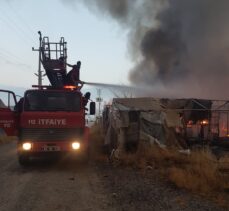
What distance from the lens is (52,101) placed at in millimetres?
13367

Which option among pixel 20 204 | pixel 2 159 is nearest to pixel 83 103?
pixel 2 159

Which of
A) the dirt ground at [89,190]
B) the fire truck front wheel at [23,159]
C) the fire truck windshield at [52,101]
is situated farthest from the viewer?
the fire truck windshield at [52,101]

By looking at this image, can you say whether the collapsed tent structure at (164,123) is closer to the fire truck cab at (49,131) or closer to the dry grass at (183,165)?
the dry grass at (183,165)

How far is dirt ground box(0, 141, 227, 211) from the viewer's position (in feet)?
26.3

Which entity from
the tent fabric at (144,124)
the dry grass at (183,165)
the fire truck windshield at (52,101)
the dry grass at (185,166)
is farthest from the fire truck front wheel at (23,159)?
the tent fabric at (144,124)

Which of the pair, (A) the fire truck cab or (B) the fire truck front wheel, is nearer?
(A) the fire truck cab

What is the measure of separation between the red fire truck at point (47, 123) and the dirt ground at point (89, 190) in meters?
0.71

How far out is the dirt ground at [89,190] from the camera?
316 inches

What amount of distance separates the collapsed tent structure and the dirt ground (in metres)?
3.03

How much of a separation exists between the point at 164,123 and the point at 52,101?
201 inches

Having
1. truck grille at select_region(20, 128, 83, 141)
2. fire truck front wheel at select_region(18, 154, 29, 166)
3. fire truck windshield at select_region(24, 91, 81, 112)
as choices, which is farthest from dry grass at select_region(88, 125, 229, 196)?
fire truck front wheel at select_region(18, 154, 29, 166)

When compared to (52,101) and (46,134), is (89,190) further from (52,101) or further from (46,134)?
(52,101)

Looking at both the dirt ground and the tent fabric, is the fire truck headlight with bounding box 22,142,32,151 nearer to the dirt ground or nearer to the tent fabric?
the dirt ground

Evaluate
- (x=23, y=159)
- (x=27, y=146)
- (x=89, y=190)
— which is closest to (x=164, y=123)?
(x=23, y=159)
